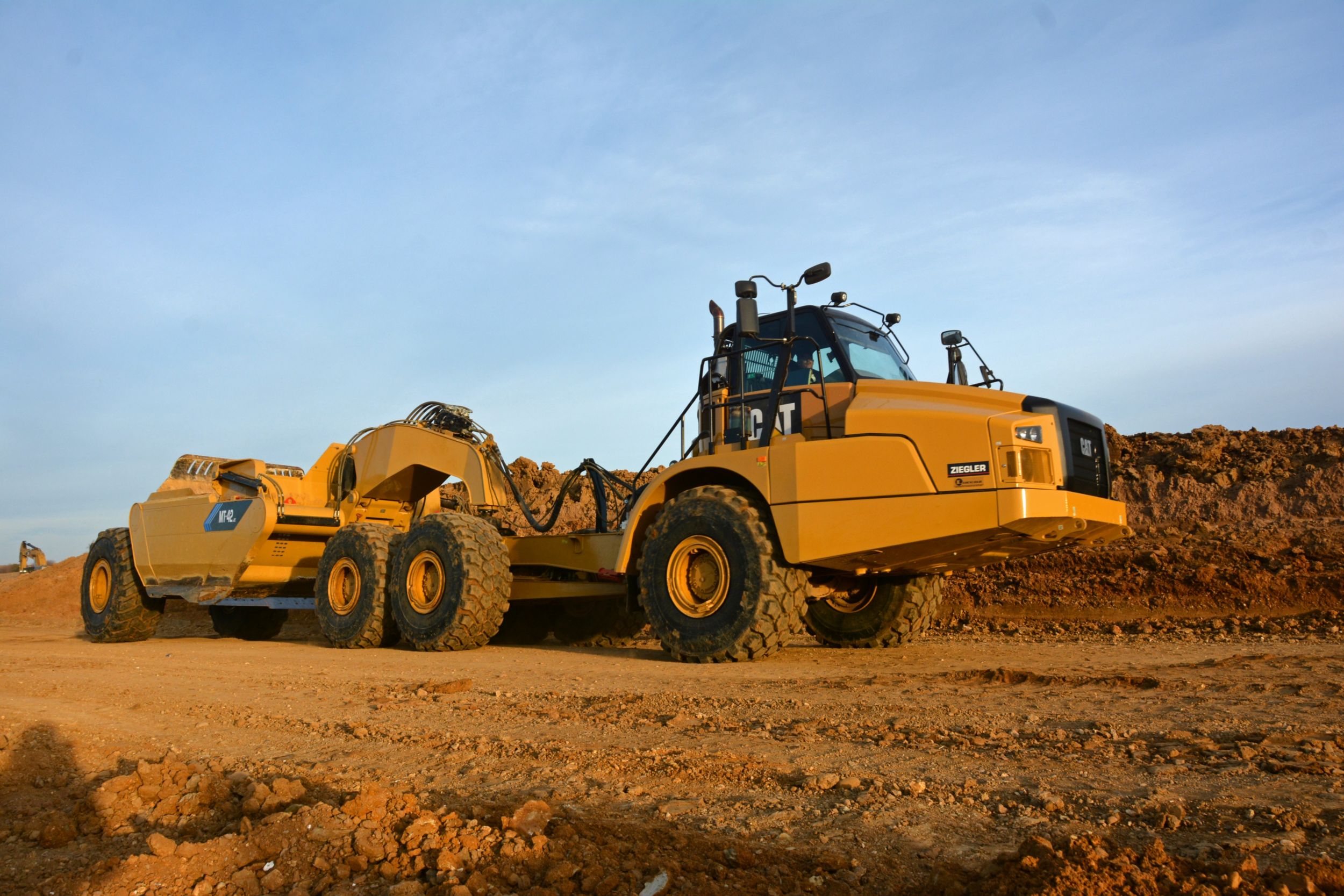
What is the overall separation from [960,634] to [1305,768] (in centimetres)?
723

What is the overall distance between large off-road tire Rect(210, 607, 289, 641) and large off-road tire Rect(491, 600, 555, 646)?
4.24 m

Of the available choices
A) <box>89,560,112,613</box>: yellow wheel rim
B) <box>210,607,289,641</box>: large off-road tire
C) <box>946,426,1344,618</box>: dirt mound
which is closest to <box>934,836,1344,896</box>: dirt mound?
<box>946,426,1344,618</box>: dirt mound

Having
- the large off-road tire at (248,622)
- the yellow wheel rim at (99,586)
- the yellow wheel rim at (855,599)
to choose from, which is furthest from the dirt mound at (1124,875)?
the yellow wheel rim at (99,586)

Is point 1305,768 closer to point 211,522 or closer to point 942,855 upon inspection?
point 942,855

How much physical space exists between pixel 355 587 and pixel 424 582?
3.46 ft

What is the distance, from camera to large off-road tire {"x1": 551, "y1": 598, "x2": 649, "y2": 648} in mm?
10445

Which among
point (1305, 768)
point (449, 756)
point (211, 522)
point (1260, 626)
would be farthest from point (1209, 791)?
point (211, 522)

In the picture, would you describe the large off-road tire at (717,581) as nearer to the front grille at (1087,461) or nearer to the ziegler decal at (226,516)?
the front grille at (1087,461)

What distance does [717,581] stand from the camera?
24.0 feet

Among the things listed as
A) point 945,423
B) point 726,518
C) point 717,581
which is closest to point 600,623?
point 717,581

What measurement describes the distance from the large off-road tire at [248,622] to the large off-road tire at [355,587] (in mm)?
3780

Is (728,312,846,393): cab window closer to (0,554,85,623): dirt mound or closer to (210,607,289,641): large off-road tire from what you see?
(210,607,289,641): large off-road tire

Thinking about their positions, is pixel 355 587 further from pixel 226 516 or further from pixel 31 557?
pixel 31 557

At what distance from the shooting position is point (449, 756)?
411 cm
